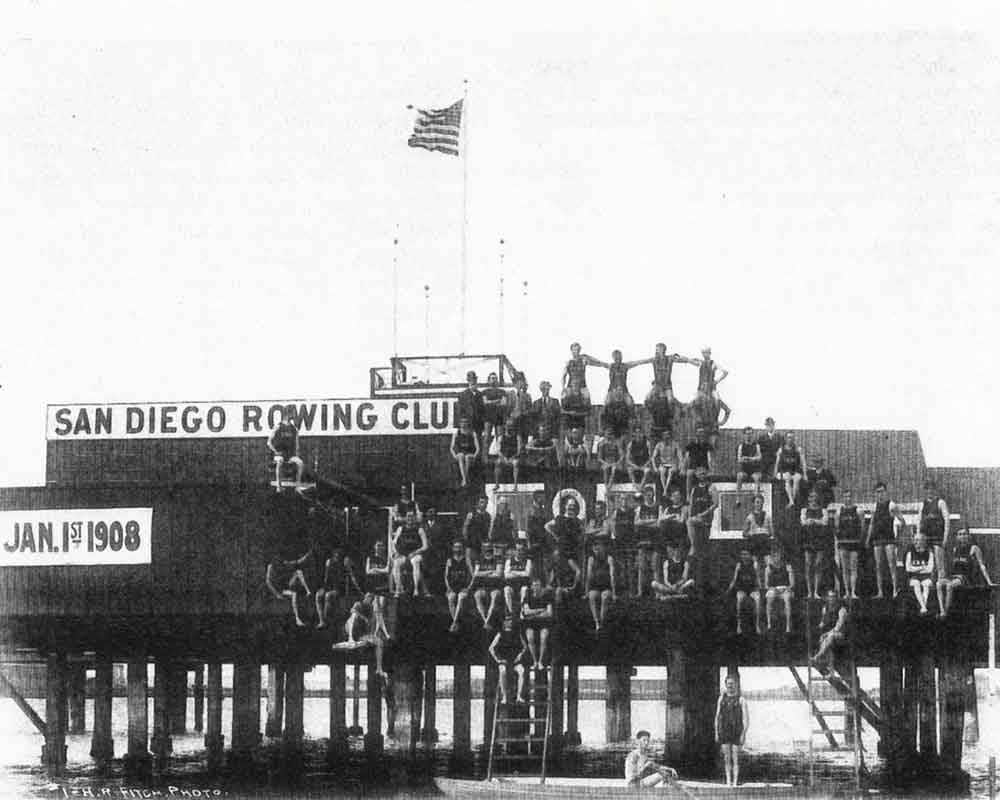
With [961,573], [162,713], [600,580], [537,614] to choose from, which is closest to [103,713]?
[162,713]

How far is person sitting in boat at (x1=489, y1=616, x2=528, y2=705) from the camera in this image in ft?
94.7

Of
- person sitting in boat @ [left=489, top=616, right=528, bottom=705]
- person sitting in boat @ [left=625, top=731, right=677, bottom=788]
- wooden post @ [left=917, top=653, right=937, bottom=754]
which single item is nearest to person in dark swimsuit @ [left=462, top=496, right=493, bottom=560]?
person sitting in boat @ [left=489, top=616, right=528, bottom=705]

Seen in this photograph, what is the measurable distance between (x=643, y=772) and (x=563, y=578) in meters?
4.09

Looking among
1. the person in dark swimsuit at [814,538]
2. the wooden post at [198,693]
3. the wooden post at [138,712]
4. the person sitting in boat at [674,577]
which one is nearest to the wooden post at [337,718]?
the wooden post at [138,712]

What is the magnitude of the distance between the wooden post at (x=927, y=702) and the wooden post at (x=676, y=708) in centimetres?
468

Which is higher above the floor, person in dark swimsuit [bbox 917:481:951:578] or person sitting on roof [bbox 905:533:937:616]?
person in dark swimsuit [bbox 917:481:951:578]

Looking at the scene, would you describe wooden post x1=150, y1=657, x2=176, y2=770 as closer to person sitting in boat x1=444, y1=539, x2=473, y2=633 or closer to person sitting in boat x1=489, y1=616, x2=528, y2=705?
person sitting in boat x1=489, y1=616, x2=528, y2=705

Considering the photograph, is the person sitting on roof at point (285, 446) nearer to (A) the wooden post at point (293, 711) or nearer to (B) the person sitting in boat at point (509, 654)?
(B) the person sitting in boat at point (509, 654)

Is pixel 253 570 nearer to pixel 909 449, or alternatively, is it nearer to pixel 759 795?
pixel 759 795

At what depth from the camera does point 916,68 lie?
26.3 meters

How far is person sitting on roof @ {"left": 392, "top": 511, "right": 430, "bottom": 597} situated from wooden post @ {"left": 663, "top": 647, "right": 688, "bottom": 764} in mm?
5083

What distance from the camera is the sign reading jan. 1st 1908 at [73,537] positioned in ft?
111

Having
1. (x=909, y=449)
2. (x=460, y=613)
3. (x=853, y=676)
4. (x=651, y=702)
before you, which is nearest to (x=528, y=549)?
(x=460, y=613)

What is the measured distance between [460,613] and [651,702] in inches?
4515
